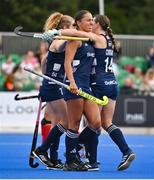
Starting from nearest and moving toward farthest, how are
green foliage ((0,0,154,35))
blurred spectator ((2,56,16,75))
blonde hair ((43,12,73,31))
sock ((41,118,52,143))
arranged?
blonde hair ((43,12,73,31))
sock ((41,118,52,143))
blurred spectator ((2,56,16,75))
green foliage ((0,0,154,35))

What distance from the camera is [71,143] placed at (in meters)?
15.0

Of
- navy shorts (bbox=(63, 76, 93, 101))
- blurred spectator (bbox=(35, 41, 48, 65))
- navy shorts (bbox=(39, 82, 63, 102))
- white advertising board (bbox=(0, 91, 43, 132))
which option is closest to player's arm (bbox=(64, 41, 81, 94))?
navy shorts (bbox=(63, 76, 93, 101))

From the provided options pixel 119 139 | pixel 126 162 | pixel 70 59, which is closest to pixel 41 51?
pixel 119 139

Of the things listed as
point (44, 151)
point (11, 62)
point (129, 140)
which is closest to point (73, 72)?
point (44, 151)

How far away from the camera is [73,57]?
14.6 metres

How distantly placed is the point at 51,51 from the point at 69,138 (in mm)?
1364

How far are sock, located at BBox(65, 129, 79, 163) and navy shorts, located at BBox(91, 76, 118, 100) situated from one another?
70 centimetres

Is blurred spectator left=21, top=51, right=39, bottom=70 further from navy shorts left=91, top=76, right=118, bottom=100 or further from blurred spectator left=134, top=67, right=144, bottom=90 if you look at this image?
navy shorts left=91, top=76, right=118, bottom=100

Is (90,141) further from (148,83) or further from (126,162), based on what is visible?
(148,83)

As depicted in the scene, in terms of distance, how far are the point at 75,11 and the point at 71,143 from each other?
32919mm

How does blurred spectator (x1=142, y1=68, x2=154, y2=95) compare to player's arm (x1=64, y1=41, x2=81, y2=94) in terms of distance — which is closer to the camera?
player's arm (x1=64, y1=41, x2=81, y2=94)

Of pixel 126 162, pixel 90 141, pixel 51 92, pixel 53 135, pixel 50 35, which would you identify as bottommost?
pixel 126 162

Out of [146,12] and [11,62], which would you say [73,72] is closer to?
[11,62]

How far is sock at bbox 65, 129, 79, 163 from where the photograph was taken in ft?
48.9
